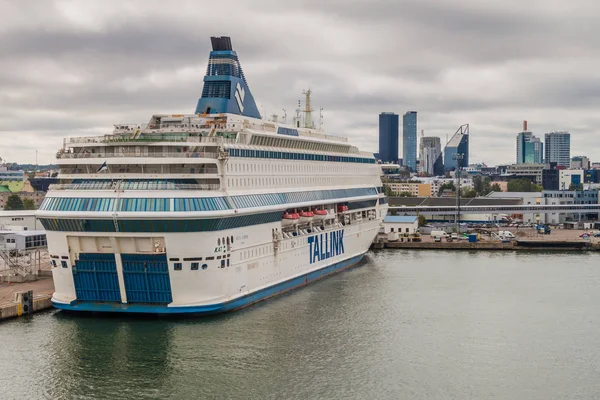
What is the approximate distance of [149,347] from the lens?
1062 inches

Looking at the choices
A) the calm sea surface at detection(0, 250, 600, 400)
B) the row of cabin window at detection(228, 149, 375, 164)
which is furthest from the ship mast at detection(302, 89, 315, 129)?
the calm sea surface at detection(0, 250, 600, 400)

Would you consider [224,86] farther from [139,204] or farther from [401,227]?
[401,227]

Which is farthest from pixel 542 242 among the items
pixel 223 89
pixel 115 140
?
pixel 115 140

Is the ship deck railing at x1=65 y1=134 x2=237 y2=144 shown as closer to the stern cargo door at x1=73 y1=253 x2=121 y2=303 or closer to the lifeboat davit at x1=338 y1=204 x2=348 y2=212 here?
the stern cargo door at x1=73 y1=253 x2=121 y2=303

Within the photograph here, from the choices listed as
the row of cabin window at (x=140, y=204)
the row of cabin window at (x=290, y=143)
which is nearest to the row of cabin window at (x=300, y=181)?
the row of cabin window at (x=140, y=204)

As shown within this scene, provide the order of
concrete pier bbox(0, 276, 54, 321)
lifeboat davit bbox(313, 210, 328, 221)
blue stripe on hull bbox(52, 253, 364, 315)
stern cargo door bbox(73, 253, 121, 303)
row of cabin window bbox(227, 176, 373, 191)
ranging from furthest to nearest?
1. lifeboat davit bbox(313, 210, 328, 221)
2. row of cabin window bbox(227, 176, 373, 191)
3. concrete pier bbox(0, 276, 54, 321)
4. stern cargo door bbox(73, 253, 121, 303)
5. blue stripe on hull bbox(52, 253, 364, 315)

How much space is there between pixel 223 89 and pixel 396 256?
21893mm

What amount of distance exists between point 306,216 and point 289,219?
7.30ft

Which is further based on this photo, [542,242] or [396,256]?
[542,242]

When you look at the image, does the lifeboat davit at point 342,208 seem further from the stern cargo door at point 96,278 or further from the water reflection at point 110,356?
the stern cargo door at point 96,278

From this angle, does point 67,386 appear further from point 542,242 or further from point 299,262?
point 542,242

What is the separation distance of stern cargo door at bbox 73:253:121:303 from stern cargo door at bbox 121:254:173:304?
1.74 ft

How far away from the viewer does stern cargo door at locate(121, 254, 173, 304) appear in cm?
2939

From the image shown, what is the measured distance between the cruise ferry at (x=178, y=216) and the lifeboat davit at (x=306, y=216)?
0.88 meters
